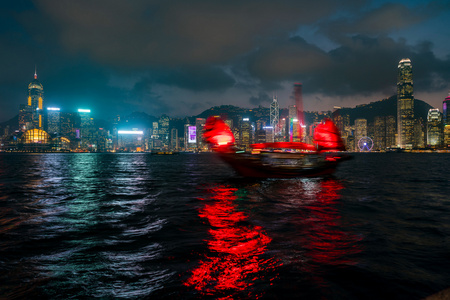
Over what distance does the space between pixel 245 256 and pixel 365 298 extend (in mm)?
2743

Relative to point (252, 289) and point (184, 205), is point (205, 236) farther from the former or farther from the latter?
point (184, 205)

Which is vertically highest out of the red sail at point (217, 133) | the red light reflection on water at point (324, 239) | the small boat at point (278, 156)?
the red sail at point (217, 133)

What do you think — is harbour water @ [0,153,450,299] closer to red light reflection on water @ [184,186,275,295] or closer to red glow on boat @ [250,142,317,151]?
red light reflection on water @ [184,186,275,295]

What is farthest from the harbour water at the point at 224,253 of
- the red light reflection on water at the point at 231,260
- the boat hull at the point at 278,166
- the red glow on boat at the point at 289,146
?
the red glow on boat at the point at 289,146

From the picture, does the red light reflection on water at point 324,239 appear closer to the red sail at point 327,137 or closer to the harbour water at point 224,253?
the harbour water at point 224,253

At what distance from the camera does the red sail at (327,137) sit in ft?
118

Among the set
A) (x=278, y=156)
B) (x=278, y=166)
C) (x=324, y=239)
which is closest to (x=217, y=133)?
(x=278, y=156)

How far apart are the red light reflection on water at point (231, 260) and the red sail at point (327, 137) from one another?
29272mm

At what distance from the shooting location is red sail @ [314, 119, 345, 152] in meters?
36.0

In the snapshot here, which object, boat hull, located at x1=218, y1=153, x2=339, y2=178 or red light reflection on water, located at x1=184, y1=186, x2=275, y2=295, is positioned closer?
red light reflection on water, located at x1=184, y1=186, x2=275, y2=295

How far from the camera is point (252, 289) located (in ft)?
15.3

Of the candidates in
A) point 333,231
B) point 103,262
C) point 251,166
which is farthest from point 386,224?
point 251,166

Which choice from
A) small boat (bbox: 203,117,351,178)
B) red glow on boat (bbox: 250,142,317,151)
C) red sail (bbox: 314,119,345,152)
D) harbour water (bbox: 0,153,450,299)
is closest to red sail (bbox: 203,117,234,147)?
small boat (bbox: 203,117,351,178)

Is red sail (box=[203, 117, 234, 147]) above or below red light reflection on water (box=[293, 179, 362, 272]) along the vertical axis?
above
